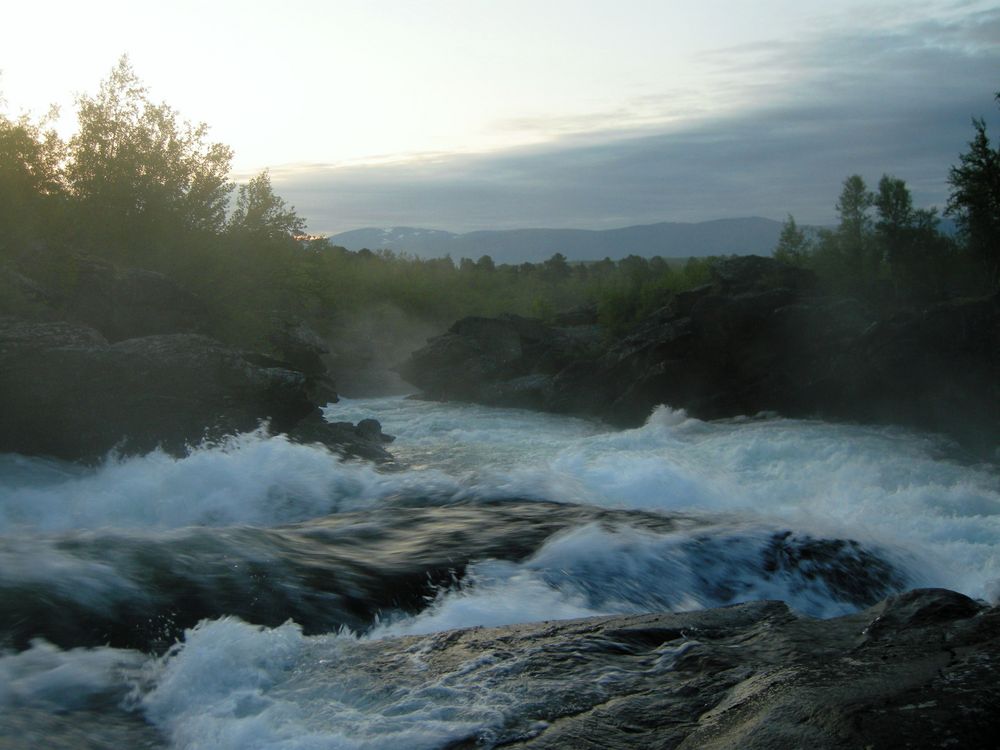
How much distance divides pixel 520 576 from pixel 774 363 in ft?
75.9

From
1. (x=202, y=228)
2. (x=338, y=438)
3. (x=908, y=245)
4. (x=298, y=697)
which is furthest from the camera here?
(x=908, y=245)

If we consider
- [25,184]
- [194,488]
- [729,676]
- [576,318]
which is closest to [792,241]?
[576,318]

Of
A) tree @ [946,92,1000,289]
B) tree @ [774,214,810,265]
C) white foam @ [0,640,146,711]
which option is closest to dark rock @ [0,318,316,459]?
white foam @ [0,640,146,711]

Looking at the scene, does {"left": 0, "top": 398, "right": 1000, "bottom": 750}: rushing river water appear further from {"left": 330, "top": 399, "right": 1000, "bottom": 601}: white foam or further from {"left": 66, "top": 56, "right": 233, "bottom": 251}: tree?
{"left": 66, "top": 56, "right": 233, "bottom": 251}: tree

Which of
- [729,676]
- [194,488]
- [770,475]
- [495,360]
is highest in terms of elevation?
[729,676]

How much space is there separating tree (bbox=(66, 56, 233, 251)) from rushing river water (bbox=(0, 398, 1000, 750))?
42.8ft

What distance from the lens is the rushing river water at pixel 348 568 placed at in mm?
4680

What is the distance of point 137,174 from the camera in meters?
27.3

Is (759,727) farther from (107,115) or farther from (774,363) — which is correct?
(107,115)

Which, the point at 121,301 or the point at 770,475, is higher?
the point at 121,301

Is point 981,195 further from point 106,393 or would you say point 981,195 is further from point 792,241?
point 106,393

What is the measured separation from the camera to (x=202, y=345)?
16.7m

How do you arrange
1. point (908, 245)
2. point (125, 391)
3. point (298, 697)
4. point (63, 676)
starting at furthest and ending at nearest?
1. point (908, 245)
2. point (125, 391)
3. point (63, 676)
4. point (298, 697)

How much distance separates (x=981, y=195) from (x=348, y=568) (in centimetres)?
3329
